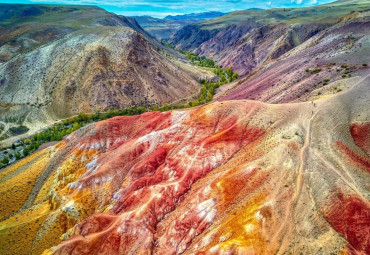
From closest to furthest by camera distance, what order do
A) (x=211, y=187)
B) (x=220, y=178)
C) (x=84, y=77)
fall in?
1. (x=211, y=187)
2. (x=220, y=178)
3. (x=84, y=77)

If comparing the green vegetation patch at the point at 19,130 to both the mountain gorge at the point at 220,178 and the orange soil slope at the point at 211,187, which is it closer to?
the mountain gorge at the point at 220,178

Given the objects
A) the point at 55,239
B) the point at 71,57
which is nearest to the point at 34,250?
the point at 55,239

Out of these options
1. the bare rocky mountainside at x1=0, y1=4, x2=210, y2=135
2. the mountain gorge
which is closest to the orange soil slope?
the mountain gorge

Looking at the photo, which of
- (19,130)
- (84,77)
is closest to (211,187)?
(19,130)

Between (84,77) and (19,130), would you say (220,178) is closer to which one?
(19,130)

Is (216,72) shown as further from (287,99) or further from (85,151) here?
(85,151)

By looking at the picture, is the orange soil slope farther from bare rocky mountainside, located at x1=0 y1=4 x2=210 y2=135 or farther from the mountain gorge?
bare rocky mountainside, located at x1=0 y1=4 x2=210 y2=135

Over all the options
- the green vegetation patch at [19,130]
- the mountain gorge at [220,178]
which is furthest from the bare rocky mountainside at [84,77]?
the mountain gorge at [220,178]
